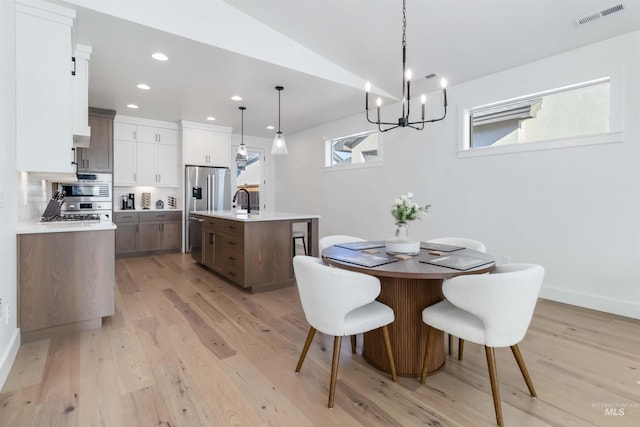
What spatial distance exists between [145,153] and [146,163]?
19 centimetres

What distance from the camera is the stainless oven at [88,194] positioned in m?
5.08

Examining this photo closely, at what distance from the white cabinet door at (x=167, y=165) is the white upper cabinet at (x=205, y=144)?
0.32 m

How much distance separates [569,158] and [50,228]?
4773mm

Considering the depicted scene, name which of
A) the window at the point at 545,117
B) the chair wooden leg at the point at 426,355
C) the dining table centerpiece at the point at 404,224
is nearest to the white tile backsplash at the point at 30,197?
the dining table centerpiece at the point at 404,224

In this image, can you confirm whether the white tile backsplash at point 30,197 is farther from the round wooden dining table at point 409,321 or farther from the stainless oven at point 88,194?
the round wooden dining table at point 409,321

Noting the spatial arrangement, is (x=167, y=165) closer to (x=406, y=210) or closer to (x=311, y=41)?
(x=311, y=41)

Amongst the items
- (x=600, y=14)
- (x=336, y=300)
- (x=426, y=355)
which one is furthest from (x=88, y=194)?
(x=600, y=14)

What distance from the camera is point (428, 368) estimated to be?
2000mm

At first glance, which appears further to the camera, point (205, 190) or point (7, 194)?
point (205, 190)

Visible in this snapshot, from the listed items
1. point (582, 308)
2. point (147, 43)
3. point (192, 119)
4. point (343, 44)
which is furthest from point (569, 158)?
point (192, 119)

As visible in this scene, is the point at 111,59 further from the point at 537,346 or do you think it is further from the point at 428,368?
the point at 537,346

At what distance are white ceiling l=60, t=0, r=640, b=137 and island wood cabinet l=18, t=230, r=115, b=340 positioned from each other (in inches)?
74.8

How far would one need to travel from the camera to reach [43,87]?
255cm

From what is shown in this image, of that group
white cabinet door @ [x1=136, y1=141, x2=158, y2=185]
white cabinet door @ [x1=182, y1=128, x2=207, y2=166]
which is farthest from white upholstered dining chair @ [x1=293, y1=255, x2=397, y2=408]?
white cabinet door @ [x1=136, y1=141, x2=158, y2=185]
